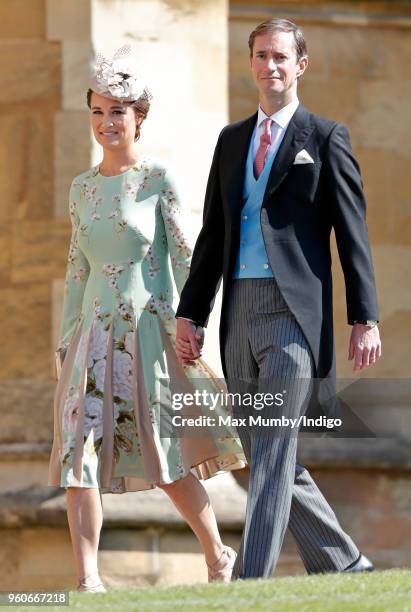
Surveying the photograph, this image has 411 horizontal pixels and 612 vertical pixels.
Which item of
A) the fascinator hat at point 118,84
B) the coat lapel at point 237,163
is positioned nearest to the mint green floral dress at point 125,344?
the fascinator hat at point 118,84

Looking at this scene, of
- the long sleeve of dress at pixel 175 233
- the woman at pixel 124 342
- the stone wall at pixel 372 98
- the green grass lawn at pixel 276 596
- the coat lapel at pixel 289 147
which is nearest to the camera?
the green grass lawn at pixel 276 596

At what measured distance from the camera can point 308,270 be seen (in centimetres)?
538

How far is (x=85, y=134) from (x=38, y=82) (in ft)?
1.16

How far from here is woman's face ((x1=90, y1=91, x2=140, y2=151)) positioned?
6262mm

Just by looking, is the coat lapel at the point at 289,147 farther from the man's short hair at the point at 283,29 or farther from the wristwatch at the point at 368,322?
the wristwatch at the point at 368,322

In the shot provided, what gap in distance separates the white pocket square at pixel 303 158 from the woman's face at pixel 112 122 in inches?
40.3

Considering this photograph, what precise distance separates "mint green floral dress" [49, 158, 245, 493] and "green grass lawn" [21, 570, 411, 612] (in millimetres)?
866

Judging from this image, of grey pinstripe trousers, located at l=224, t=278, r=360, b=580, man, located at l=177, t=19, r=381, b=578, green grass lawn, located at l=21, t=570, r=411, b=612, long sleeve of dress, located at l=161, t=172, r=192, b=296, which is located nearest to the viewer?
green grass lawn, located at l=21, t=570, r=411, b=612

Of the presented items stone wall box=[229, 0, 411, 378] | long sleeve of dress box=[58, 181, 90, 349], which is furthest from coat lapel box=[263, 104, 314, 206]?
stone wall box=[229, 0, 411, 378]

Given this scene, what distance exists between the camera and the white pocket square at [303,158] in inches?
213

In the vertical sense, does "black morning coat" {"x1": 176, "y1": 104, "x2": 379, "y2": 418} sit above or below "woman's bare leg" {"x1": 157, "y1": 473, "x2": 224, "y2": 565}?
above

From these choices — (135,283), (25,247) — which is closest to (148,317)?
(135,283)

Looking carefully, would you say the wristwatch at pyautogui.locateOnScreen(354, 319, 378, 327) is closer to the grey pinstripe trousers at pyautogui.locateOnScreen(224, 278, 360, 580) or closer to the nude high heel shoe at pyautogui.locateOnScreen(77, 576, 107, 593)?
the grey pinstripe trousers at pyautogui.locateOnScreen(224, 278, 360, 580)

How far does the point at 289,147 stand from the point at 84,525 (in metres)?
1.50
